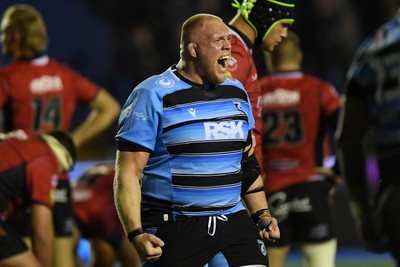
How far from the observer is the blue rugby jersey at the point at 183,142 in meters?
5.16

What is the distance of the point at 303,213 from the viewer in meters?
8.66

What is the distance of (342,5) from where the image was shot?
50.9 feet

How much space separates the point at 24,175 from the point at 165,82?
212 centimetres

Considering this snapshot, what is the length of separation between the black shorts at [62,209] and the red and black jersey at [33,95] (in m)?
0.50

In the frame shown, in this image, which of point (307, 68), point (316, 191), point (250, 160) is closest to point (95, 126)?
point (316, 191)

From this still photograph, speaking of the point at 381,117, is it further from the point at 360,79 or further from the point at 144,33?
the point at 144,33

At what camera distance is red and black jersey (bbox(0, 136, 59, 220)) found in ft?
23.0

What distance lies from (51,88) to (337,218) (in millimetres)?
5902

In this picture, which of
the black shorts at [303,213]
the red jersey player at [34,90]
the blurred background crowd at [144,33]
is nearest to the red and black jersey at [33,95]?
the red jersey player at [34,90]

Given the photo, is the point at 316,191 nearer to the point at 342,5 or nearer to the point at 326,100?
the point at 326,100

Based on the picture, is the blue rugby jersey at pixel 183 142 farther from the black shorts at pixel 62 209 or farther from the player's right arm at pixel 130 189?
the black shorts at pixel 62 209

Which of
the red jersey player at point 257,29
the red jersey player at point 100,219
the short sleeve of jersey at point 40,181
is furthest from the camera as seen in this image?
the red jersey player at point 100,219

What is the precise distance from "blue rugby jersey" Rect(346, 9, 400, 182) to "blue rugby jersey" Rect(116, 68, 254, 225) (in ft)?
3.79

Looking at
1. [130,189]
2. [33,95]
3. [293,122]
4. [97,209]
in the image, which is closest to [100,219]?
[97,209]
